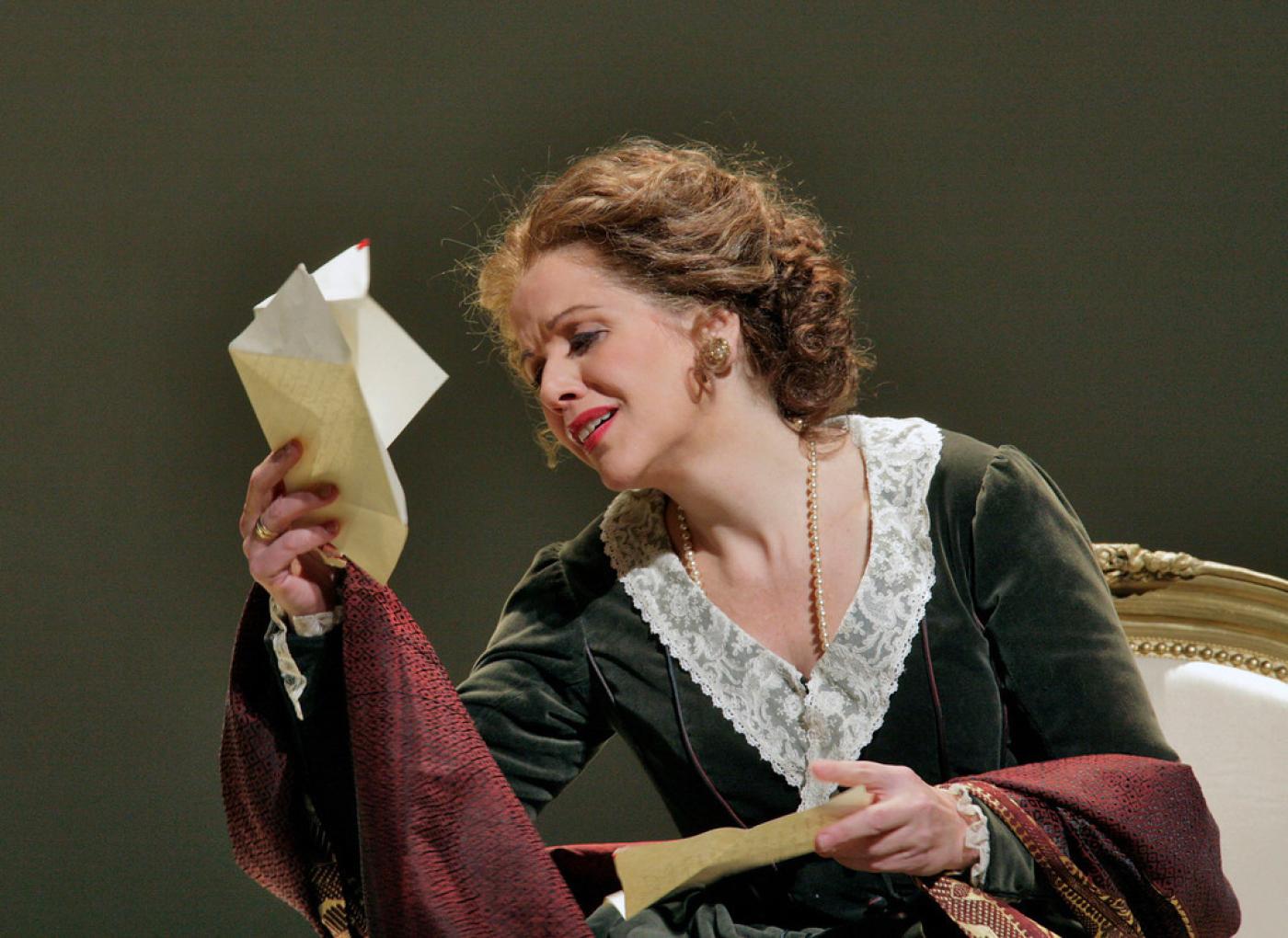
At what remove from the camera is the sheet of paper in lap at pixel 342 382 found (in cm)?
108

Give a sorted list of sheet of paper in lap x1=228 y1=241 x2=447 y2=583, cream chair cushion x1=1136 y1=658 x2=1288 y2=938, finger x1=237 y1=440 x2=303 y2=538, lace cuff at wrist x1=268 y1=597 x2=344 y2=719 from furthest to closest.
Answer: cream chair cushion x1=1136 y1=658 x2=1288 y2=938, lace cuff at wrist x1=268 y1=597 x2=344 y2=719, finger x1=237 y1=440 x2=303 y2=538, sheet of paper in lap x1=228 y1=241 x2=447 y2=583

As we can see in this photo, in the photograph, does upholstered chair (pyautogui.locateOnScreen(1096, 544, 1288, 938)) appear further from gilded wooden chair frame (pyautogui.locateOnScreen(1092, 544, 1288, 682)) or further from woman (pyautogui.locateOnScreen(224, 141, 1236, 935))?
woman (pyautogui.locateOnScreen(224, 141, 1236, 935))

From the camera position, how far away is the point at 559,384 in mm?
1357

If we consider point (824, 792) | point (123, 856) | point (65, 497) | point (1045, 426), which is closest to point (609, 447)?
point (824, 792)

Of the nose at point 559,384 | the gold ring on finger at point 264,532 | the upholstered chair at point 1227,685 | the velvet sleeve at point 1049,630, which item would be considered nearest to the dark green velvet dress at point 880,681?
the velvet sleeve at point 1049,630

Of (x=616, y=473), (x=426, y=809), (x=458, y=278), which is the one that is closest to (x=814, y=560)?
(x=616, y=473)

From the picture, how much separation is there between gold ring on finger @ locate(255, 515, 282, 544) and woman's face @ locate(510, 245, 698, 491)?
0.28 metres

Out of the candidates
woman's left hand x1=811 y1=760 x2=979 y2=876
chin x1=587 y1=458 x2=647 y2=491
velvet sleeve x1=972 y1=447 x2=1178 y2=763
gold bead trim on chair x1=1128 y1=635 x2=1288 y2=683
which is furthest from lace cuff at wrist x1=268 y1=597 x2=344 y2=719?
gold bead trim on chair x1=1128 y1=635 x2=1288 y2=683

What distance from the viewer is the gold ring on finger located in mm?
→ 1243

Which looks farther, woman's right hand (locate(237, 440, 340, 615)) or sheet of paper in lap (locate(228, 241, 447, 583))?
woman's right hand (locate(237, 440, 340, 615))

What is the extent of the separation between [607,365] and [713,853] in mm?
442

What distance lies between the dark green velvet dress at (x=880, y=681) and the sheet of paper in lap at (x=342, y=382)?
0.63ft

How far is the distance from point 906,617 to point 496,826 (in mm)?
423

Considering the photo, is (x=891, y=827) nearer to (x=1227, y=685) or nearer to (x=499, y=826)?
(x=499, y=826)
